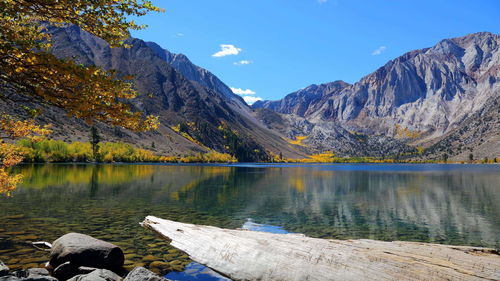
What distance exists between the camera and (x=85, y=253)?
1472cm

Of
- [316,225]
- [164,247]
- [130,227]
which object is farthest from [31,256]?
[316,225]

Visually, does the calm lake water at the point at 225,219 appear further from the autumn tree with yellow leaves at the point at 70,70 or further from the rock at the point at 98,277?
the autumn tree with yellow leaves at the point at 70,70

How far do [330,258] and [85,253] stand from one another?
1199 centimetres

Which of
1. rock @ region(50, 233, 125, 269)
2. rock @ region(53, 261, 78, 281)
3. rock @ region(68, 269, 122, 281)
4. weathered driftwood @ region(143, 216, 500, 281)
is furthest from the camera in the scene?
rock @ region(50, 233, 125, 269)

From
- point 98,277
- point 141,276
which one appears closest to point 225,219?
point 141,276

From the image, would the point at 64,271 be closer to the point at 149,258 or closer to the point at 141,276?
the point at 149,258

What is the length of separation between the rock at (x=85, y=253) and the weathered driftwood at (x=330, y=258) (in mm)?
5837

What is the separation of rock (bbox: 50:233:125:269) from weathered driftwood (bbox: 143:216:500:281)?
5.84 metres

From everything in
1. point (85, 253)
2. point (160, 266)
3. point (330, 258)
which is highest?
point (330, 258)

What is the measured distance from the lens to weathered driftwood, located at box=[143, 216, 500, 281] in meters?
6.98

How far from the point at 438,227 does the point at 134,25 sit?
32.0m

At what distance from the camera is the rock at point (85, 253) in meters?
14.5

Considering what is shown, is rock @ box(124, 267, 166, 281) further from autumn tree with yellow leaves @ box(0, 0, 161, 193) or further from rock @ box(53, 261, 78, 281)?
autumn tree with yellow leaves @ box(0, 0, 161, 193)

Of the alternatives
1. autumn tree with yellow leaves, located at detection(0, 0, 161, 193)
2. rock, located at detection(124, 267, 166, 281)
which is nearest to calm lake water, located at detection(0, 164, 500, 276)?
rock, located at detection(124, 267, 166, 281)
